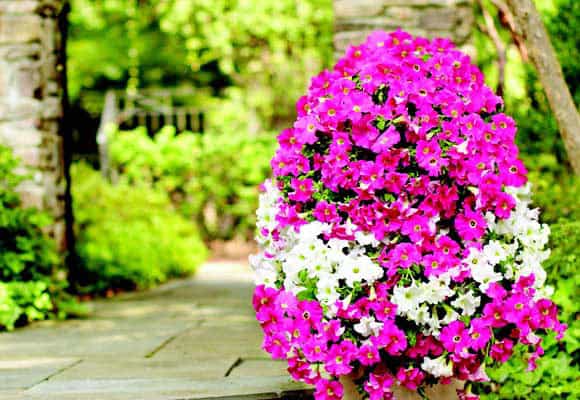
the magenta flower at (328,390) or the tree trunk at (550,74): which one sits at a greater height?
the tree trunk at (550,74)

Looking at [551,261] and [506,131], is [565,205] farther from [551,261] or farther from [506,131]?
[506,131]

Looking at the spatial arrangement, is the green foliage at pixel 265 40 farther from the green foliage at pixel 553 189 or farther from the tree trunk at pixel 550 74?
the tree trunk at pixel 550 74

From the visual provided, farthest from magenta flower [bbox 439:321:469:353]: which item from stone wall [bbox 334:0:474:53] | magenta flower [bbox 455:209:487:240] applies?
stone wall [bbox 334:0:474:53]

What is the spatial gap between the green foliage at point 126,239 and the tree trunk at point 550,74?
12.2ft

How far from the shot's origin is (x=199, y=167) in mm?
10836

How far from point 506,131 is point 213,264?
758 cm

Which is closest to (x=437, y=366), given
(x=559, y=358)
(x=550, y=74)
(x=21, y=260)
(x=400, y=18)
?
(x=559, y=358)

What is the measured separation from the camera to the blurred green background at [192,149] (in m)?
4.97

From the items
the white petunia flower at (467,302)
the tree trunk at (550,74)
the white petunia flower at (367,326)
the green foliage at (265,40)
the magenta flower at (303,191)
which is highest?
the green foliage at (265,40)

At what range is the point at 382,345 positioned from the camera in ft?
9.12

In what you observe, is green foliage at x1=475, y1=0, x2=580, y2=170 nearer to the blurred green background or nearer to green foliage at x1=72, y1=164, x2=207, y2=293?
the blurred green background

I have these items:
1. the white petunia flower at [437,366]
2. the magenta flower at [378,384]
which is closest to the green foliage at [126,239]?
the magenta flower at [378,384]

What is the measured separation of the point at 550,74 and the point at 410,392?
192 cm

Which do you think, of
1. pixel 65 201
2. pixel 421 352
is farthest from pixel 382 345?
pixel 65 201
